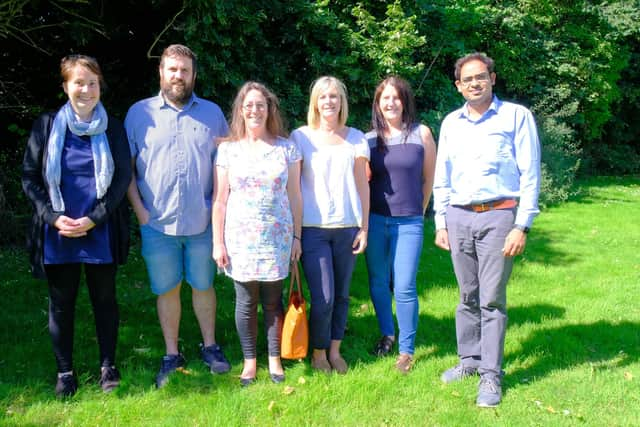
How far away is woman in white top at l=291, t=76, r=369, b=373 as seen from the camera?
3869 millimetres

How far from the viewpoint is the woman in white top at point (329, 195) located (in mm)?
3869

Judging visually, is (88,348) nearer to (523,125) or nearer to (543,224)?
(523,125)

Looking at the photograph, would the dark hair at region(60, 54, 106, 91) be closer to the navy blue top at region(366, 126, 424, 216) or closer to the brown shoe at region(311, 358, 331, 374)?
the navy blue top at region(366, 126, 424, 216)

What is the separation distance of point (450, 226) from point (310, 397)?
4.80 ft

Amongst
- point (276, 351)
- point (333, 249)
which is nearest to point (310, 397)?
point (276, 351)

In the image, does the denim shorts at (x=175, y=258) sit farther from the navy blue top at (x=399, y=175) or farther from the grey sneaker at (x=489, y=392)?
the grey sneaker at (x=489, y=392)

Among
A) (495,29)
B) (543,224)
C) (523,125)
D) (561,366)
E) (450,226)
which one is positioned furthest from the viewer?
(495,29)

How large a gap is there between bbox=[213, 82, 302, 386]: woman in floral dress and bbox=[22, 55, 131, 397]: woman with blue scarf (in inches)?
25.8

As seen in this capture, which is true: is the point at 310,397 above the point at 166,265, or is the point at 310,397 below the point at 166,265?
below

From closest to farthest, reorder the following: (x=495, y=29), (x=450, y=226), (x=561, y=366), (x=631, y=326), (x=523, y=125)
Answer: (x=523, y=125) → (x=450, y=226) → (x=561, y=366) → (x=631, y=326) → (x=495, y=29)

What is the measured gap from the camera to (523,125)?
3.64 metres

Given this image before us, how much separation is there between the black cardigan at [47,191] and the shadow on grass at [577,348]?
9.73 feet

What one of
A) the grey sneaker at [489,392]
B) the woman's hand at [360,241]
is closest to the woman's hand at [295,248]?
the woman's hand at [360,241]

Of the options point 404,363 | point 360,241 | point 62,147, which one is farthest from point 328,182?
point 62,147
